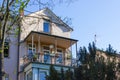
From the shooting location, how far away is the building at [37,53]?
34406mm

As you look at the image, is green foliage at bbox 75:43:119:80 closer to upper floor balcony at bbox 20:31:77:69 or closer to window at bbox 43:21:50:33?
upper floor balcony at bbox 20:31:77:69

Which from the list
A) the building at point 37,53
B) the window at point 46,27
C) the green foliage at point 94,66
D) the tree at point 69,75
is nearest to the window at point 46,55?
the building at point 37,53

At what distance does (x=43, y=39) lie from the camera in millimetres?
37188

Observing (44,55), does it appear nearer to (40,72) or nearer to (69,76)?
(40,72)

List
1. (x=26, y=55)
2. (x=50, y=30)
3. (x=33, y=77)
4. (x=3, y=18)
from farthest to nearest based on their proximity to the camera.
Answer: (x=50, y=30), (x=26, y=55), (x=33, y=77), (x=3, y=18)

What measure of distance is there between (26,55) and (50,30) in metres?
4.15

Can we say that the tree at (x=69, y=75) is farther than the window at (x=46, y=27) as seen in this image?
No

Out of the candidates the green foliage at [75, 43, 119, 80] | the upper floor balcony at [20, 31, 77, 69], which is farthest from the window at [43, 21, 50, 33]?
the green foliage at [75, 43, 119, 80]

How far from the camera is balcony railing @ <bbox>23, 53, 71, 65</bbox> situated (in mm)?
34594

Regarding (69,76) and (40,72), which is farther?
(40,72)

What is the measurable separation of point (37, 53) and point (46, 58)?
1425mm

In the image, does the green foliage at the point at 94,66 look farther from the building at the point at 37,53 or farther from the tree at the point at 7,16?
the building at the point at 37,53

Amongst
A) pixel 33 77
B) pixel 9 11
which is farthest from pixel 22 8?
pixel 33 77

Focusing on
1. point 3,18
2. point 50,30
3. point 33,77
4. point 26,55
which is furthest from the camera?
point 50,30
